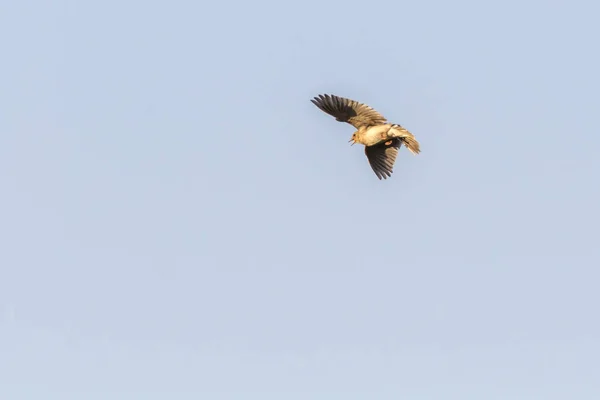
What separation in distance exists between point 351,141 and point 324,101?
85.7 inches

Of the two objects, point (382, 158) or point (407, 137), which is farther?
point (382, 158)

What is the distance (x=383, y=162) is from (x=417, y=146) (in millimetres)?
3710

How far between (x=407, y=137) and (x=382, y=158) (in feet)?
11.7

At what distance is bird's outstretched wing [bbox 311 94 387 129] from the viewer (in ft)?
184

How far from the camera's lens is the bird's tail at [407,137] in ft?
181

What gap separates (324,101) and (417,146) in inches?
161

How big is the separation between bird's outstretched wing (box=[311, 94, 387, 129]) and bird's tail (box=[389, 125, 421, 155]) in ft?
2.96

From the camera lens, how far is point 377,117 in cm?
5644

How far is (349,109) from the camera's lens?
2223 inches

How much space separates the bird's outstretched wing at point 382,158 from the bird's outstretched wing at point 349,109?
211cm

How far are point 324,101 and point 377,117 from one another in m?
2.19

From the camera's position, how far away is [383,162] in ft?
193

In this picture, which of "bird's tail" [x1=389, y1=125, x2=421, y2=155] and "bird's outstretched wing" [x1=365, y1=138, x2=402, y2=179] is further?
"bird's outstretched wing" [x1=365, y1=138, x2=402, y2=179]

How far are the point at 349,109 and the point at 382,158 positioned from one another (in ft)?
11.0
